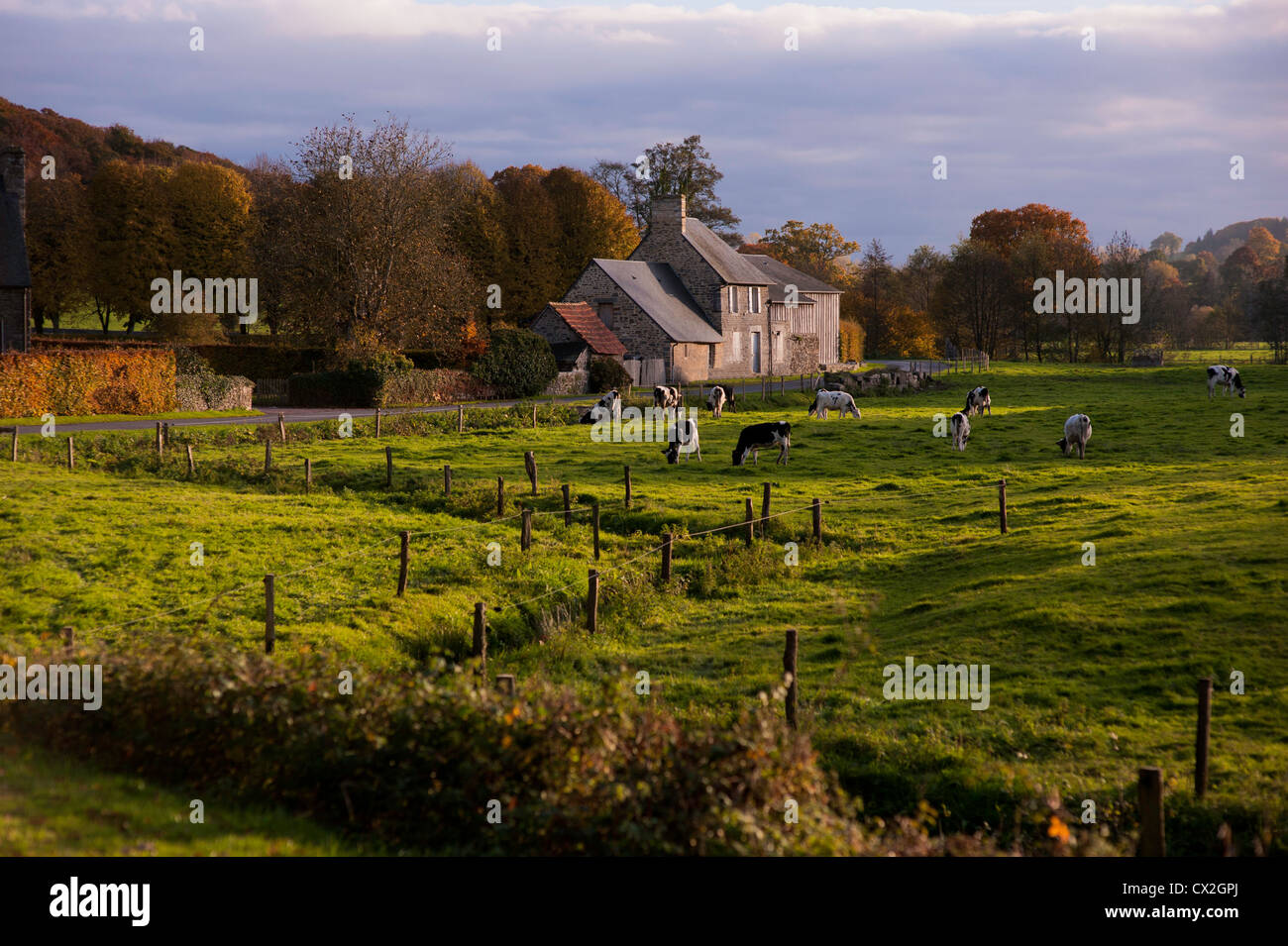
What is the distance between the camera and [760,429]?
32.0 meters

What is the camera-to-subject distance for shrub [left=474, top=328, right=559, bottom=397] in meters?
51.4

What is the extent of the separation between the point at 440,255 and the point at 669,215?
18519mm

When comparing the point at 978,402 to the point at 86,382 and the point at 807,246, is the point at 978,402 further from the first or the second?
the point at 807,246

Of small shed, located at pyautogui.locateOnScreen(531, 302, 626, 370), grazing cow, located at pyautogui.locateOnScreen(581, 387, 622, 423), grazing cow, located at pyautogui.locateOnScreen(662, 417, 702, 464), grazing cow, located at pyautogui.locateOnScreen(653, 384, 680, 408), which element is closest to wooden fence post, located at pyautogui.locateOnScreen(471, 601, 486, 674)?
grazing cow, located at pyautogui.locateOnScreen(662, 417, 702, 464)

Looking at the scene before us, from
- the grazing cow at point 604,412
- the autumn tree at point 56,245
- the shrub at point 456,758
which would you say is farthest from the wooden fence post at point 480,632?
the autumn tree at point 56,245

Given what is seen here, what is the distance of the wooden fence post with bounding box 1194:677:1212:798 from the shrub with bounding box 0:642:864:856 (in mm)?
3782

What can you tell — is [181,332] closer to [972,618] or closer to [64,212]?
[64,212]

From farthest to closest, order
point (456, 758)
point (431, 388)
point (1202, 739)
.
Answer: point (431, 388) → point (1202, 739) → point (456, 758)

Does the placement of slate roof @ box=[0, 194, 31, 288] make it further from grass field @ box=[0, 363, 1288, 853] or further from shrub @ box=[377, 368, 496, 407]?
grass field @ box=[0, 363, 1288, 853]

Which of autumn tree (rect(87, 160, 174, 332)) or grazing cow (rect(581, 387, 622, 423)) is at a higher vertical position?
autumn tree (rect(87, 160, 174, 332))

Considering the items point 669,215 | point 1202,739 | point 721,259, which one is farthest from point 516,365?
point 1202,739

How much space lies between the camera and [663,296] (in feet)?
217
